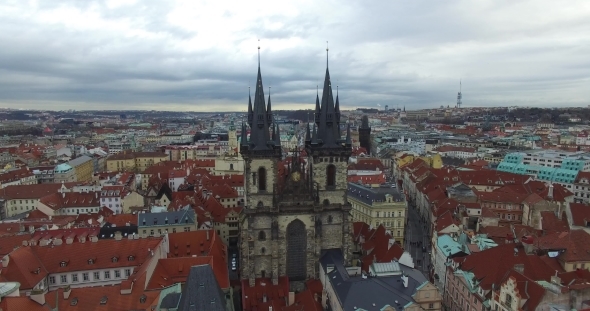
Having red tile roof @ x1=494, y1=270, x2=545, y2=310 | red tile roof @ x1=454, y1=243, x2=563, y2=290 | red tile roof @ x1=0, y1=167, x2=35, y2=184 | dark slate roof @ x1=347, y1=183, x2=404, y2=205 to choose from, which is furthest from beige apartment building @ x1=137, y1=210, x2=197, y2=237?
red tile roof @ x1=0, y1=167, x2=35, y2=184

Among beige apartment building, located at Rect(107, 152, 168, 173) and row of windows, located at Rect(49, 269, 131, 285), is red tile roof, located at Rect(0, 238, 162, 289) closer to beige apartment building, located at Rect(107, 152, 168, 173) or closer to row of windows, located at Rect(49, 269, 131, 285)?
row of windows, located at Rect(49, 269, 131, 285)

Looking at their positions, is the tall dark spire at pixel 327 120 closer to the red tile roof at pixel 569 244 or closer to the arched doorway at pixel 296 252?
the arched doorway at pixel 296 252

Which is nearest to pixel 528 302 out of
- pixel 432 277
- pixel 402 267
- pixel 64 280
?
pixel 402 267

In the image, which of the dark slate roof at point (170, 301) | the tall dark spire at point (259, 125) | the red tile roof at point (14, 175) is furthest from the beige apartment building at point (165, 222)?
the red tile roof at point (14, 175)

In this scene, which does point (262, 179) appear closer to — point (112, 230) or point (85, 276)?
point (85, 276)

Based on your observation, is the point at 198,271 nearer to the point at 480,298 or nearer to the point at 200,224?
the point at 480,298

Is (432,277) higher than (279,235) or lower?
lower

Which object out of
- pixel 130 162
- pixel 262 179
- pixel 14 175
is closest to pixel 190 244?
pixel 262 179

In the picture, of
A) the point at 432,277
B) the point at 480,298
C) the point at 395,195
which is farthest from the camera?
the point at 395,195
